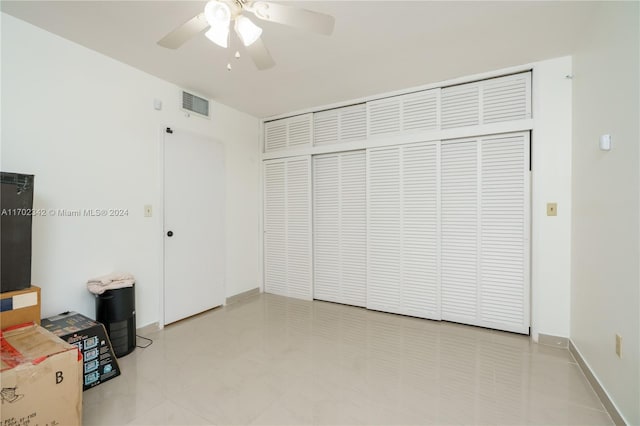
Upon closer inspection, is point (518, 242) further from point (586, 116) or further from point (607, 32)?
point (607, 32)

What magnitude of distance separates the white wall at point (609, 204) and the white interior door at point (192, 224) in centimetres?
362

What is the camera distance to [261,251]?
174 inches

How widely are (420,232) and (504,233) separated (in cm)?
80

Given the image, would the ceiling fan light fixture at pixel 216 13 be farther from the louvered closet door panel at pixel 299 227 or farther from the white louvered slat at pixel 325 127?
the louvered closet door panel at pixel 299 227

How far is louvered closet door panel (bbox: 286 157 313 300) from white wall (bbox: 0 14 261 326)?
1.39 meters

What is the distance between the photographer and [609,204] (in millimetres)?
1846

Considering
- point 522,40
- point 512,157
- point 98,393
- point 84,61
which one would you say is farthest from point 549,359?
point 84,61

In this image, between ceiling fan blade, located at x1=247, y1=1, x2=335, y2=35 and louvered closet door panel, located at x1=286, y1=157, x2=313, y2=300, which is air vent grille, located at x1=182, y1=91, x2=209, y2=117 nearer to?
louvered closet door panel, located at x1=286, y1=157, x2=313, y2=300

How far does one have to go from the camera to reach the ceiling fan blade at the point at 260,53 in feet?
5.82

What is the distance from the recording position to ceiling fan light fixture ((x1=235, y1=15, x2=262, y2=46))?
161cm

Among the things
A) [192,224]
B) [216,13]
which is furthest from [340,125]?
[216,13]

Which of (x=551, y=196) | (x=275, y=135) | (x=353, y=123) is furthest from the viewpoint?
(x=275, y=135)

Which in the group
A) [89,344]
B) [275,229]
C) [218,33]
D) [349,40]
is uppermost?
[349,40]

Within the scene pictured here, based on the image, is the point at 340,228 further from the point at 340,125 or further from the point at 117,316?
the point at 117,316
